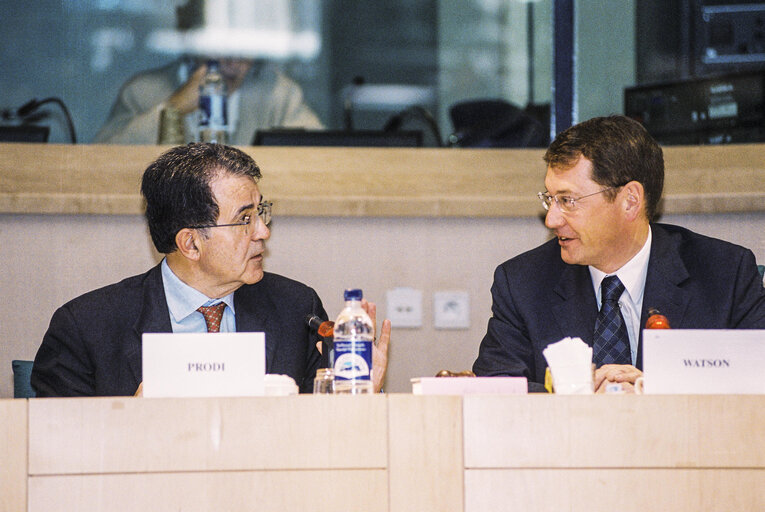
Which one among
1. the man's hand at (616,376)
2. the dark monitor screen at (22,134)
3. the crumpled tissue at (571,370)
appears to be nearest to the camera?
the crumpled tissue at (571,370)

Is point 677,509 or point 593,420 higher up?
point 593,420

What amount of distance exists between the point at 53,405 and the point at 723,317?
4.42 ft

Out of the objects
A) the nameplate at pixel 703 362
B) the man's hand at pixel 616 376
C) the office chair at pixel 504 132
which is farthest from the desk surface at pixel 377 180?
the nameplate at pixel 703 362

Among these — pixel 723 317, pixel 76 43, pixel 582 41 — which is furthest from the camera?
pixel 76 43

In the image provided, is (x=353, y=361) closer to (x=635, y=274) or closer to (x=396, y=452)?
(x=396, y=452)

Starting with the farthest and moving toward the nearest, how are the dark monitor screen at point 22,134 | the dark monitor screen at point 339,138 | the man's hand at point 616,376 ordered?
the dark monitor screen at point 339,138 < the dark monitor screen at point 22,134 < the man's hand at point 616,376

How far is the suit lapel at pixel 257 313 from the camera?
199cm

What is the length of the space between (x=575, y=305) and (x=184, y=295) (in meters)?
0.85

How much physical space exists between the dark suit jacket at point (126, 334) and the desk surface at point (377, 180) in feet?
1.69

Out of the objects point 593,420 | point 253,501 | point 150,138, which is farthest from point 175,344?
point 150,138

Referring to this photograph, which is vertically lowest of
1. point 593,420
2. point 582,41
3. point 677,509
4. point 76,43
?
point 677,509

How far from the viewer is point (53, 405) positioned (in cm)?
125

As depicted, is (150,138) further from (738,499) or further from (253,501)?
(738,499)

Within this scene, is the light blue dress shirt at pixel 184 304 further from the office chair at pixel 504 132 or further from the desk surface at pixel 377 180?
the office chair at pixel 504 132
